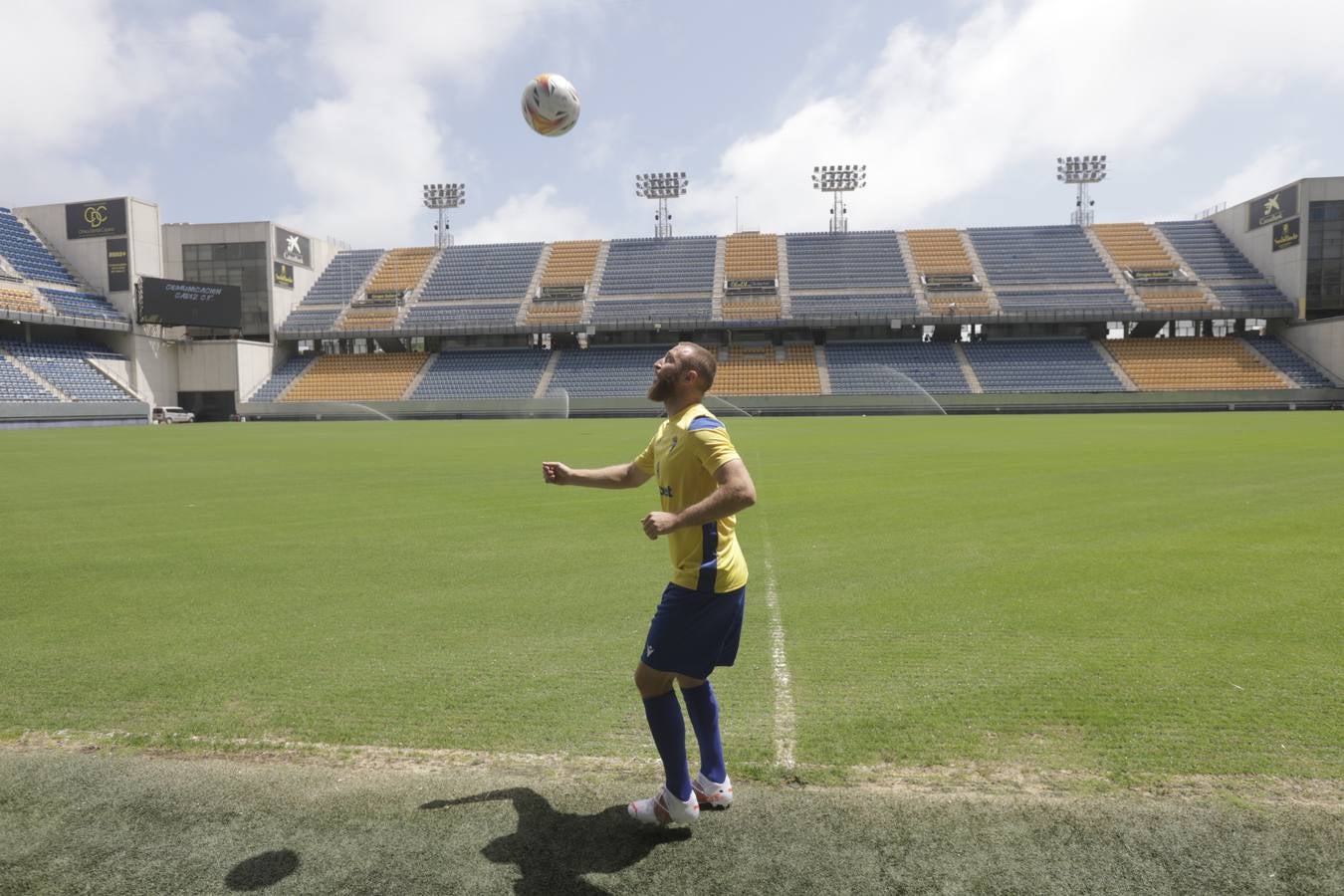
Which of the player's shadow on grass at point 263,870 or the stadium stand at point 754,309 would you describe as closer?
the player's shadow on grass at point 263,870

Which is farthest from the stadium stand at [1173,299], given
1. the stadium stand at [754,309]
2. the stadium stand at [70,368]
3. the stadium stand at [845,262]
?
the stadium stand at [70,368]

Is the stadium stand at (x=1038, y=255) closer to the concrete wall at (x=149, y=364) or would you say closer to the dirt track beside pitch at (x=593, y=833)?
the concrete wall at (x=149, y=364)

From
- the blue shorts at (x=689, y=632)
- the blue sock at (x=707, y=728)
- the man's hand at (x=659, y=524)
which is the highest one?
the man's hand at (x=659, y=524)

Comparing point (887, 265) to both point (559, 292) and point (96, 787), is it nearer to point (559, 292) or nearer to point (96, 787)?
point (559, 292)

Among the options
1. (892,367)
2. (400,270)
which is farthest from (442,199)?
(892,367)

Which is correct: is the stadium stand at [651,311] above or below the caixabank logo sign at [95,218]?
below

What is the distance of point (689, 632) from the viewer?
10.3ft

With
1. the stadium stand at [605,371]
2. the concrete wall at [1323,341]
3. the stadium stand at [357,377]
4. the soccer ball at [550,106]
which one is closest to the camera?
the soccer ball at [550,106]

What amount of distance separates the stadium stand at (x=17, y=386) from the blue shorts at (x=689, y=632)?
161 feet

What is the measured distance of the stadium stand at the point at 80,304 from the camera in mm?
47000

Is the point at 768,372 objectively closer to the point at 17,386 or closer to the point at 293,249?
the point at 293,249

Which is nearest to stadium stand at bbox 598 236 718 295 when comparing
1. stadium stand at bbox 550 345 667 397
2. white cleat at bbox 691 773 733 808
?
stadium stand at bbox 550 345 667 397

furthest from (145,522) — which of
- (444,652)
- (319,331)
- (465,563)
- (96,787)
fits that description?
(319,331)

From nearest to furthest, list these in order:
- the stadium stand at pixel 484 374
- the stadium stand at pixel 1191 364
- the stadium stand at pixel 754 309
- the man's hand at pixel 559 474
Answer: the man's hand at pixel 559 474
the stadium stand at pixel 1191 364
the stadium stand at pixel 484 374
the stadium stand at pixel 754 309
